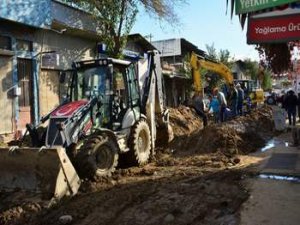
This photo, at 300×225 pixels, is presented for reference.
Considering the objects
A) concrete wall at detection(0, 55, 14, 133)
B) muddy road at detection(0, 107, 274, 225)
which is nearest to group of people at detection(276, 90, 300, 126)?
muddy road at detection(0, 107, 274, 225)

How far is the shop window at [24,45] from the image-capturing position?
756 inches

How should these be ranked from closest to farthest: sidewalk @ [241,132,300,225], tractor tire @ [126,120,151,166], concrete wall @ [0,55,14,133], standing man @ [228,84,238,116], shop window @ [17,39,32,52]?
sidewalk @ [241,132,300,225] < tractor tire @ [126,120,151,166] < concrete wall @ [0,55,14,133] < shop window @ [17,39,32,52] < standing man @ [228,84,238,116]

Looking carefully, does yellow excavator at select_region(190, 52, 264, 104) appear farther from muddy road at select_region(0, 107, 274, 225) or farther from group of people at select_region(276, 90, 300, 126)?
muddy road at select_region(0, 107, 274, 225)

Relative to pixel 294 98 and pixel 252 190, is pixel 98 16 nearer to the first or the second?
pixel 294 98

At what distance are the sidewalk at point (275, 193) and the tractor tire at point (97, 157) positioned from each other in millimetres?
3134

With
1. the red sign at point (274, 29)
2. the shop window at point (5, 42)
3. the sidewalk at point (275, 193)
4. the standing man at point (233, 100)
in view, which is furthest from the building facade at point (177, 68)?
the red sign at point (274, 29)

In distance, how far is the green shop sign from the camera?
8055 millimetres

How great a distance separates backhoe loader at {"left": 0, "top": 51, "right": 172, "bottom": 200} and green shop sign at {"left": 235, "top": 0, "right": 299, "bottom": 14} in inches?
165

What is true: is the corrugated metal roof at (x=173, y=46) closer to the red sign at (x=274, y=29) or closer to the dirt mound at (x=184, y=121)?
the dirt mound at (x=184, y=121)

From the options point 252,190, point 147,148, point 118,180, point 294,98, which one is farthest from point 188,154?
point 294,98

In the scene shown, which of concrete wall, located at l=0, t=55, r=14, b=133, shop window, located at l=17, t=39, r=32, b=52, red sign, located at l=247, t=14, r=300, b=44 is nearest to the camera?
red sign, located at l=247, t=14, r=300, b=44

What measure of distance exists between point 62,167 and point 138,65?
5.19 meters

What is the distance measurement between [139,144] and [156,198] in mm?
4144

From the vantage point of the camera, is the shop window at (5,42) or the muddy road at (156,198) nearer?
the muddy road at (156,198)
